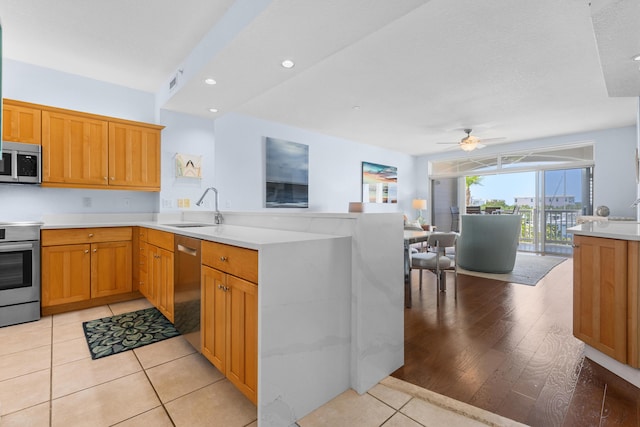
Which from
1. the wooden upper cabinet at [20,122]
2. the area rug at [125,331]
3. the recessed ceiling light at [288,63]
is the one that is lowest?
the area rug at [125,331]

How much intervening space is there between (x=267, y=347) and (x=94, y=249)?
2710mm

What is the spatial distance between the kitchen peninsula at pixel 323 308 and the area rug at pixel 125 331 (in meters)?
1.01

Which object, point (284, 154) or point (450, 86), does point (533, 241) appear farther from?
point (284, 154)

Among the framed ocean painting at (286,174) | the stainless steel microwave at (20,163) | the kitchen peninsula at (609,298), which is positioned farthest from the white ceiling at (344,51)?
the kitchen peninsula at (609,298)

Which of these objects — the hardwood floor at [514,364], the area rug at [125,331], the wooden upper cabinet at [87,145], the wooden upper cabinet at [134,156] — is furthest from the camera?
the wooden upper cabinet at [134,156]

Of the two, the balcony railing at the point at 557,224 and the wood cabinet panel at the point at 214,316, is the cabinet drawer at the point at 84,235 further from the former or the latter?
the balcony railing at the point at 557,224

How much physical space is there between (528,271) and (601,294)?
3.21 meters

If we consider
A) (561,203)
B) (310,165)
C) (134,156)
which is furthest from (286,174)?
(561,203)

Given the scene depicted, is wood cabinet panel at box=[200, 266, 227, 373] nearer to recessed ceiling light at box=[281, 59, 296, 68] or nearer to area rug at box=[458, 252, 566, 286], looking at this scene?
recessed ceiling light at box=[281, 59, 296, 68]

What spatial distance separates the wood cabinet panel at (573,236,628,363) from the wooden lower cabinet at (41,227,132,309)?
13.7 feet

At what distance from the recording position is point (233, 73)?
9.16 feet

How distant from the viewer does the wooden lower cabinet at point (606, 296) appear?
5.82 ft

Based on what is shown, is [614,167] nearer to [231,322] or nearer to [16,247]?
[231,322]

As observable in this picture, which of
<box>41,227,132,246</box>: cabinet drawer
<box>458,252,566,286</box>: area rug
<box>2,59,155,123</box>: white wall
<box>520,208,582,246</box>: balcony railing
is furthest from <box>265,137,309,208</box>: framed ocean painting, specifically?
<box>520,208,582,246</box>: balcony railing
